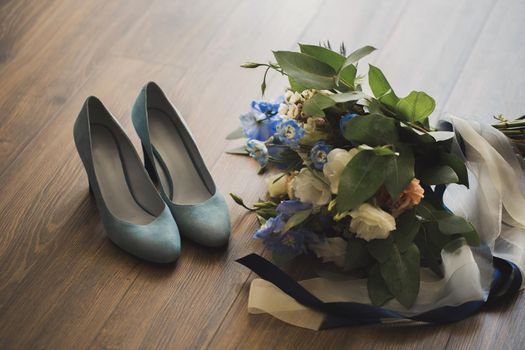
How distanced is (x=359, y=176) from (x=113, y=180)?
58 cm

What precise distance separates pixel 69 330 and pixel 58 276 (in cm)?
13

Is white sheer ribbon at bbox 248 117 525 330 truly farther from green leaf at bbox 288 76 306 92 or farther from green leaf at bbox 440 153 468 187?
green leaf at bbox 288 76 306 92

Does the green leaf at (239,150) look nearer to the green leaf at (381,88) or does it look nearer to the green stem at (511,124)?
the green leaf at (381,88)

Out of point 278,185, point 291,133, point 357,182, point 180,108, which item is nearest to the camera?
point 357,182

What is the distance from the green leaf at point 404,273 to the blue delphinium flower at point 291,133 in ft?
0.82

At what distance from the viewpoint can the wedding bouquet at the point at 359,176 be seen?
1139 millimetres

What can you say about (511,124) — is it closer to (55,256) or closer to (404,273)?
(404,273)

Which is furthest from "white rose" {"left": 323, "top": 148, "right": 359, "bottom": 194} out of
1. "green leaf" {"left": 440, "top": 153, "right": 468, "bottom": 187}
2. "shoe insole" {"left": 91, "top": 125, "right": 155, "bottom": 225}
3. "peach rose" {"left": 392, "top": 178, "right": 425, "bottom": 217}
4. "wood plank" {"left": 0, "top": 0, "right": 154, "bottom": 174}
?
"wood plank" {"left": 0, "top": 0, "right": 154, "bottom": 174}

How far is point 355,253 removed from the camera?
1.26m

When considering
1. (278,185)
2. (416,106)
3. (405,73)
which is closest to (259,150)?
(278,185)

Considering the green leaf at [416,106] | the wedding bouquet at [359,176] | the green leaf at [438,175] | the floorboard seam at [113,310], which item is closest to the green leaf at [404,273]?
the wedding bouquet at [359,176]

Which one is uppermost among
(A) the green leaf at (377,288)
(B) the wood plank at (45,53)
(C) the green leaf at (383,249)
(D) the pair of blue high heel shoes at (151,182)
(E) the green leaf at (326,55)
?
(E) the green leaf at (326,55)

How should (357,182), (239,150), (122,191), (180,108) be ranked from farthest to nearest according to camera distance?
1. (180,108)
2. (239,150)
3. (122,191)
4. (357,182)

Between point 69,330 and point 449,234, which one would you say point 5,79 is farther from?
point 449,234
